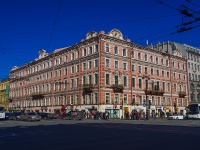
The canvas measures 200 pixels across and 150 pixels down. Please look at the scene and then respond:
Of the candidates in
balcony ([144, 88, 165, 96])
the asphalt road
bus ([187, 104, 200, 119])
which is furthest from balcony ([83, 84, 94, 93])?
the asphalt road

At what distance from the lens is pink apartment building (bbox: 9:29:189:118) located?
167 feet

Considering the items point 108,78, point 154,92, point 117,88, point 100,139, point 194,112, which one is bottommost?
point 194,112

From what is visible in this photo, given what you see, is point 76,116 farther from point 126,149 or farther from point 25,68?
point 25,68

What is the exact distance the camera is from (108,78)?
51.0m

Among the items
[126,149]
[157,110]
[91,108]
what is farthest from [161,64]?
[126,149]

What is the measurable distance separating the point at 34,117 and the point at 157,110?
3176 centimetres

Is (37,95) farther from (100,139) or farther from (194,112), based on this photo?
(100,139)

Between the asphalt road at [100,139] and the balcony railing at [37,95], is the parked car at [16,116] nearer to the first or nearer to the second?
the balcony railing at [37,95]

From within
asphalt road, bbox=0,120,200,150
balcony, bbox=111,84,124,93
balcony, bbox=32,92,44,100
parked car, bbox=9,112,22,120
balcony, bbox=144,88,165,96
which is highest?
balcony, bbox=111,84,124,93

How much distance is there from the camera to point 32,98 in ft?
237

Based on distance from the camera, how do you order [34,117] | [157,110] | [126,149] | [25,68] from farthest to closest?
[25,68] → [157,110] → [34,117] → [126,149]

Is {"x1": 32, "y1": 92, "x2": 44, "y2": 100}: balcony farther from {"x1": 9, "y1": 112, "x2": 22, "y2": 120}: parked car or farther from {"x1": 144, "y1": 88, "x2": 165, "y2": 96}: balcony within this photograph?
{"x1": 144, "y1": 88, "x2": 165, "y2": 96}: balcony

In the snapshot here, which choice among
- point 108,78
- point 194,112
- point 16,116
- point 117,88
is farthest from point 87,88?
point 194,112

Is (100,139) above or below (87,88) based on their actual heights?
below
